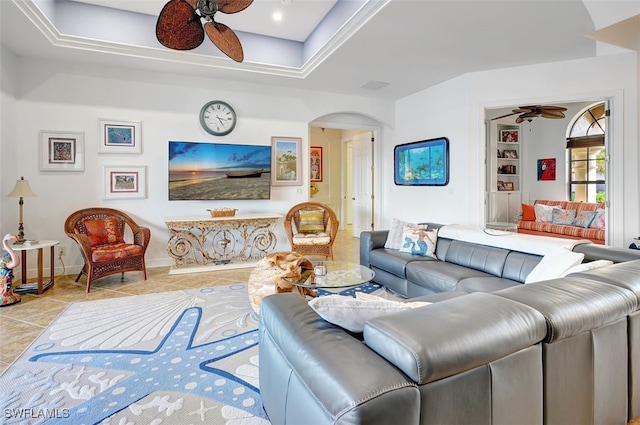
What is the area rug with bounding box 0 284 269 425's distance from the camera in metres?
1.77

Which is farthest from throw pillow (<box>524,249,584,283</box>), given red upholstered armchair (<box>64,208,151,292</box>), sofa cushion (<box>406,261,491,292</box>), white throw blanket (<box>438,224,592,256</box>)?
red upholstered armchair (<box>64,208,151,292</box>)

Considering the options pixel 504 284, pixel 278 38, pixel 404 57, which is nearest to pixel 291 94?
pixel 278 38

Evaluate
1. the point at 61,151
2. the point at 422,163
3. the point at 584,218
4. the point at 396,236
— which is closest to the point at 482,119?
the point at 422,163

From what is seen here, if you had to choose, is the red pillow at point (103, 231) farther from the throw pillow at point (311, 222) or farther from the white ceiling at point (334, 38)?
the throw pillow at point (311, 222)

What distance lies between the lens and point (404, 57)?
4223 millimetres

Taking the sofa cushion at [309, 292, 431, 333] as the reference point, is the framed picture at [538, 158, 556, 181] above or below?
above

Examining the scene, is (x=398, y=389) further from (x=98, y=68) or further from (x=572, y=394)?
(x=98, y=68)

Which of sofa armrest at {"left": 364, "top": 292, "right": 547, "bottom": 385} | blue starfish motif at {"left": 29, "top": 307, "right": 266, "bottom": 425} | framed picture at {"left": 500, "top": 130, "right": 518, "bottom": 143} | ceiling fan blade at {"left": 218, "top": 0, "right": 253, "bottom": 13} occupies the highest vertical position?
framed picture at {"left": 500, "top": 130, "right": 518, "bottom": 143}

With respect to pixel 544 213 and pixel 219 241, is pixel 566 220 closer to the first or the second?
pixel 544 213

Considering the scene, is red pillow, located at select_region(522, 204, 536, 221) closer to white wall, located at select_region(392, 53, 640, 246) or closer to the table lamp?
white wall, located at select_region(392, 53, 640, 246)

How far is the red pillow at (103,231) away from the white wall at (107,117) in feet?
1.52

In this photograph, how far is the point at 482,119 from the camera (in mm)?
4711

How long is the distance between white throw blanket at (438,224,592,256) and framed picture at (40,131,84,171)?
4.84 metres

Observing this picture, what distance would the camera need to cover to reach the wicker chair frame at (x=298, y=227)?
515 cm
